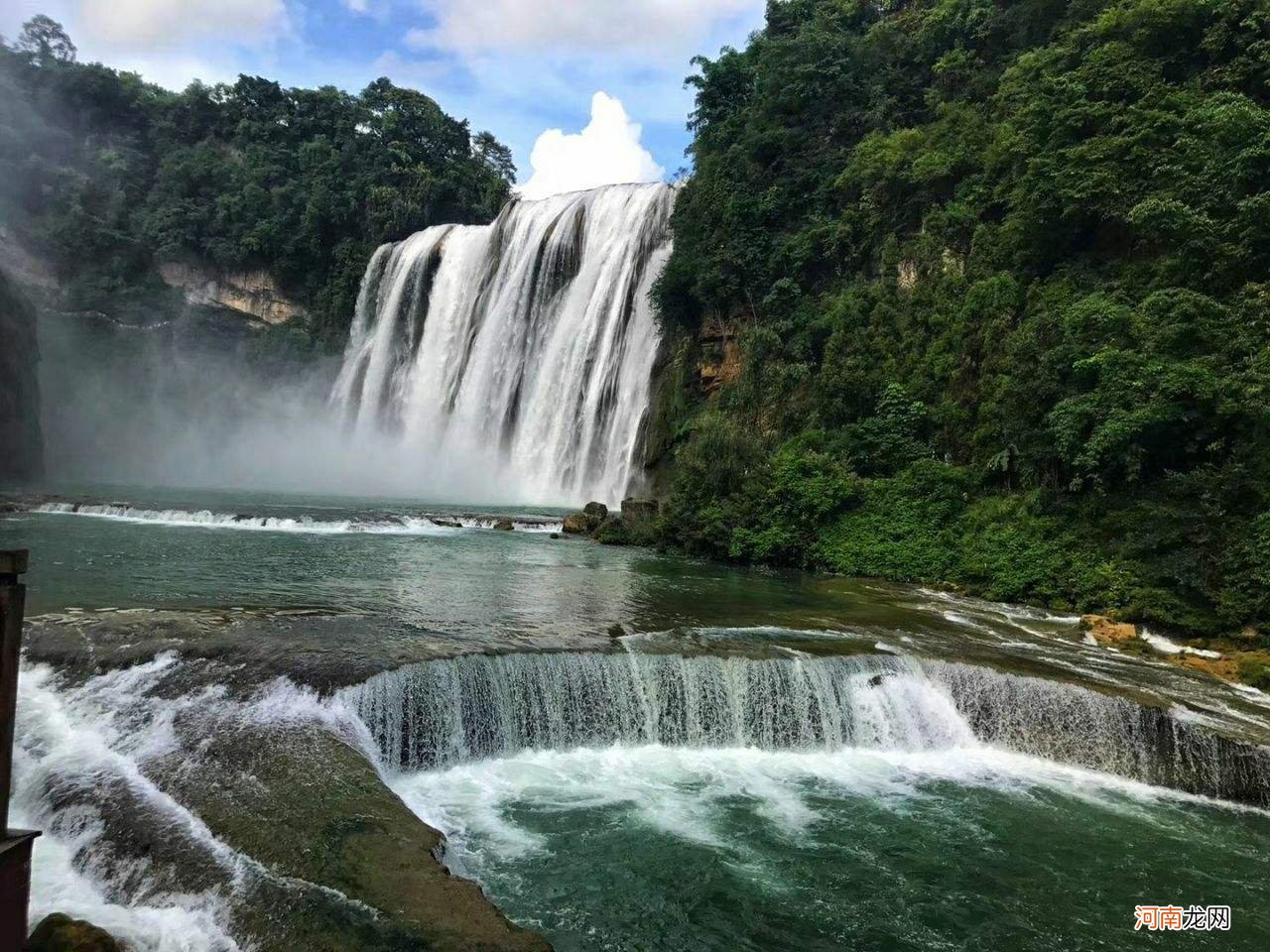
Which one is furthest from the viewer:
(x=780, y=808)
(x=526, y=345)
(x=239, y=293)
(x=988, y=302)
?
(x=239, y=293)

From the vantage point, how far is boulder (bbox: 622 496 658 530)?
1988 cm

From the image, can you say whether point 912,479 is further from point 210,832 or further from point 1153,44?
point 210,832

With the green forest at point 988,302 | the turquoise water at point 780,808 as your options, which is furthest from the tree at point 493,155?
the turquoise water at point 780,808

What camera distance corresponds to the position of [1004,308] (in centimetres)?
1795

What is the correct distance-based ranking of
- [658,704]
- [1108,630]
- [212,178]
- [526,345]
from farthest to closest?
[212,178] → [526,345] → [1108,630] → [658,704]

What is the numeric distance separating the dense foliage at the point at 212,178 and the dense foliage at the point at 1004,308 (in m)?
24.1

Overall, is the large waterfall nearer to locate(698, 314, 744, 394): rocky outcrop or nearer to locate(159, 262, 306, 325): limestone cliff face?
locate(698, 314, 744, 394): rocky outcrop

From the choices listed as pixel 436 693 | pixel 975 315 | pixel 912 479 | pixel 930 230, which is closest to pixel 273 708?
pixel 436 693

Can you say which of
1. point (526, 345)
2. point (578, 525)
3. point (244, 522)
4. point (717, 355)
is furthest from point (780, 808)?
point (526, 345)

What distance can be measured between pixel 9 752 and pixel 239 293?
45.4 m

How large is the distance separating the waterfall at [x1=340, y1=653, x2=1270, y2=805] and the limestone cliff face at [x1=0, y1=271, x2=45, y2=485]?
26569 mm

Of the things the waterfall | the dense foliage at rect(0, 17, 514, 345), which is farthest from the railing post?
the dense foliage at rect(0, 17, 514, 345)

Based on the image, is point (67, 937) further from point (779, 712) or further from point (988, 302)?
point (988, 302)

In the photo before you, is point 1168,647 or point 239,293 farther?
point 239,293
